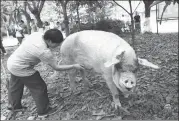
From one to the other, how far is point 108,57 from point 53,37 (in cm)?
78

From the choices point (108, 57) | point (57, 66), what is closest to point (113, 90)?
point (108, 57)

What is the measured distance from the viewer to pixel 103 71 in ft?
10.2

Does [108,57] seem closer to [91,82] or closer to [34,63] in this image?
[34,63]

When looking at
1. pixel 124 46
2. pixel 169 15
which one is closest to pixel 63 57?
pixel 124 46

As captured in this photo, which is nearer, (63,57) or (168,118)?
(168,118)

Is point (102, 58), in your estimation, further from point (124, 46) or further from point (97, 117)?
point (97, 117)

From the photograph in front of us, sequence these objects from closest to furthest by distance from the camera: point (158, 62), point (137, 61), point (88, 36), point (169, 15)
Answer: point (137, 61)
point (88, 36)
point (158, 62)
point (169, 15)

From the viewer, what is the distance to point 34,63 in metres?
3.38

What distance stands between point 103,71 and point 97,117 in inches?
29.5

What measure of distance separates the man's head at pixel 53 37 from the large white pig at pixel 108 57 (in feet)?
1.48

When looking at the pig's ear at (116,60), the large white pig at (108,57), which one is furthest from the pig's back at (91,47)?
the pig's ear at (116,60)

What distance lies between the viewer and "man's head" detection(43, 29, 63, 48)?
3000 millimetres

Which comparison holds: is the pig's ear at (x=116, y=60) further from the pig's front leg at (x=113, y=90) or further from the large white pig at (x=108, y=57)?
the pig's front leg at (x=113, y=90)

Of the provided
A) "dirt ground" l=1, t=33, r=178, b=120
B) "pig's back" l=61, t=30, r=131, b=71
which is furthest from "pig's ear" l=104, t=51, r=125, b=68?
"dirt ground" l=1, t=33, r=178, b=120
